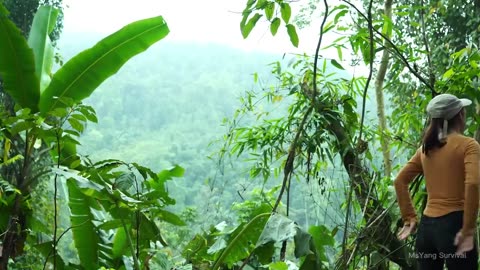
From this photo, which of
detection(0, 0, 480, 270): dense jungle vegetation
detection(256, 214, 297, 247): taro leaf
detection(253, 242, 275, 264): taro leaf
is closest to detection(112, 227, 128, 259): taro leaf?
detection(0, 0, 480, 270): dense jungle vegetation

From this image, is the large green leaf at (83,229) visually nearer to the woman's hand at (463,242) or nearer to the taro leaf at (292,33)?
the taro leaf at (292,33)

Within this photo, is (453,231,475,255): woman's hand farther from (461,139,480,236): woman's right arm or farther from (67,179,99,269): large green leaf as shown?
(67,179,99,269): large green leaf

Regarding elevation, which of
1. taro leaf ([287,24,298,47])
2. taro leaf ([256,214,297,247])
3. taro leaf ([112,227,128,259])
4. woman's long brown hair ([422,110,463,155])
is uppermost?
taro leaf ([287,24,298,47])

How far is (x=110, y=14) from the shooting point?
12016mm

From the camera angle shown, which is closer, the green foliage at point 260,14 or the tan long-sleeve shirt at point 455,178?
the tan long-sleeve shirt at point 455,178

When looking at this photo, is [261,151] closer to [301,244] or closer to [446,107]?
[301,244]

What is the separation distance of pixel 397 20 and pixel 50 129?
3.24 metres

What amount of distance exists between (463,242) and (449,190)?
0.55ft

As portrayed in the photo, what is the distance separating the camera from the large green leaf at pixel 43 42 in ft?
9.98

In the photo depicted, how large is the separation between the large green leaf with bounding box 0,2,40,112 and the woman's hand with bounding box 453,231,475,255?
1924 millimetres

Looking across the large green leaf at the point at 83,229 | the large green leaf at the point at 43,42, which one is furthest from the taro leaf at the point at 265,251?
the large green leaf at the point at 43,42

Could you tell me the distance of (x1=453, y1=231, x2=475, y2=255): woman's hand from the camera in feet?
5.68

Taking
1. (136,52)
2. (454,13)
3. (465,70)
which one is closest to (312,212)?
(465,70)

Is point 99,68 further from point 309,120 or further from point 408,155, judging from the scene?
point 408,155
